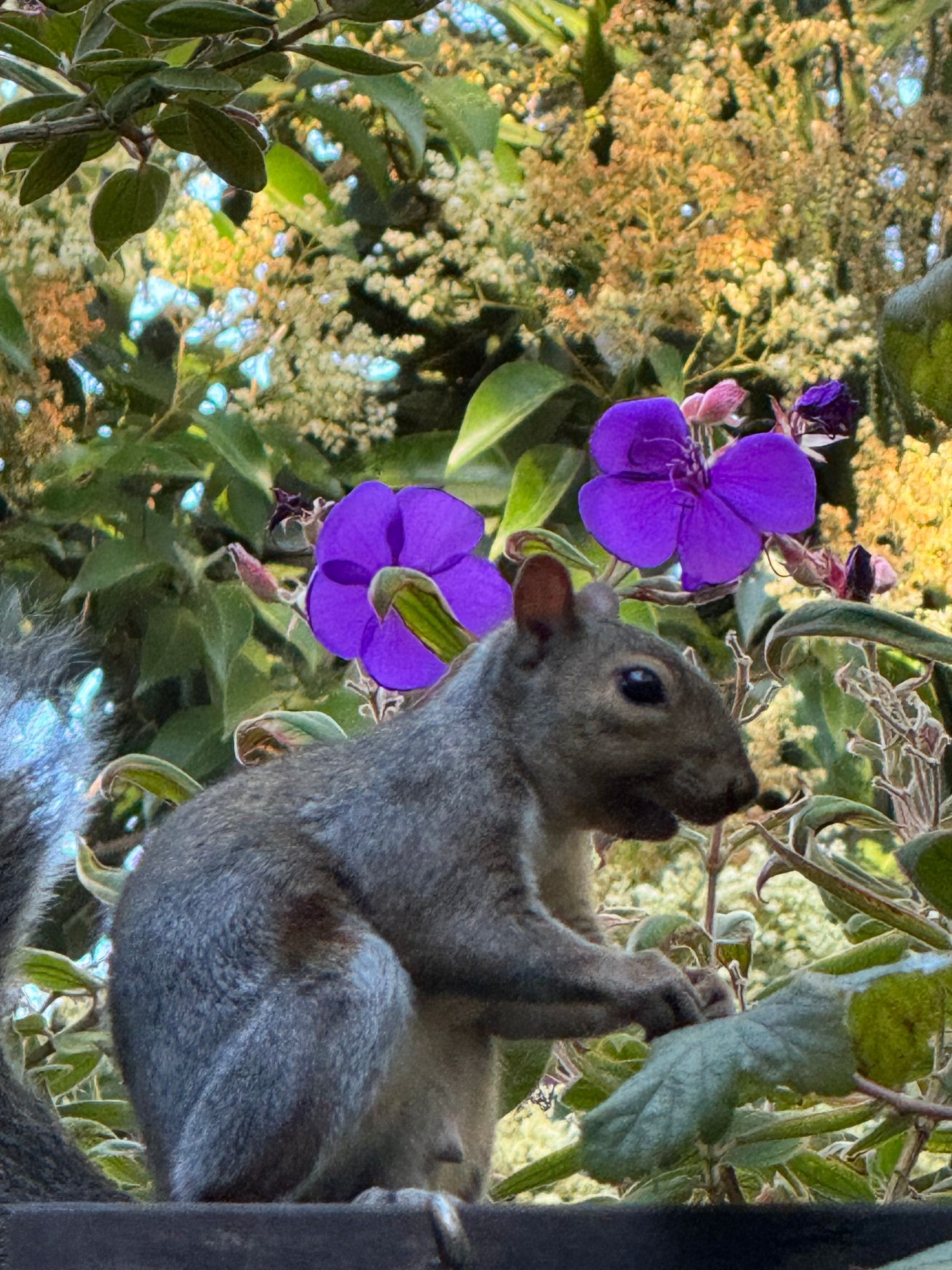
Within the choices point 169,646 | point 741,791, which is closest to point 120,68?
point 741,791

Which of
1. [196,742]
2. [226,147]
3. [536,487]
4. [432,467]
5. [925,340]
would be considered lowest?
[196,742]

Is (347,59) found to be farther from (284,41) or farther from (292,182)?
(292,182)

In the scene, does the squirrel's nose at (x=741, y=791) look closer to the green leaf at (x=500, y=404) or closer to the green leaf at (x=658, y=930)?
the green leaf at (x=658, y=930)

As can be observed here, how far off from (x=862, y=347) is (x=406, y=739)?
48 cm

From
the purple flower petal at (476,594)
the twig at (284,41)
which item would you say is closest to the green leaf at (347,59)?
the twig at (284,41)

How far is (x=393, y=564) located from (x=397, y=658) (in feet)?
0.14

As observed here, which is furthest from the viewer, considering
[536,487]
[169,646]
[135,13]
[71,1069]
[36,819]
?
[169,646]

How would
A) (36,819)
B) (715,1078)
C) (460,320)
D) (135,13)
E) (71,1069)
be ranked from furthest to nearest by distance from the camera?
(460,320)
(71,1069)
(36,819)
(135,13)
(715,1078)

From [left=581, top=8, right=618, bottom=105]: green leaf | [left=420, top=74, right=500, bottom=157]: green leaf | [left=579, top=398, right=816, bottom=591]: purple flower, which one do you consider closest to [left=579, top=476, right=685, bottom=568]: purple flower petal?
[left=579, top=398, right=816, bottom=591]: purple flower

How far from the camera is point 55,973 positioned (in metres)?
0.69

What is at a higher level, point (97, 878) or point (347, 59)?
point (347, 59)

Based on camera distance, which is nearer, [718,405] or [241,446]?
[718,405]

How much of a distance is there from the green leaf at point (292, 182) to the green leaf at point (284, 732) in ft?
2.29

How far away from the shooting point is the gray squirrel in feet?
1.69
